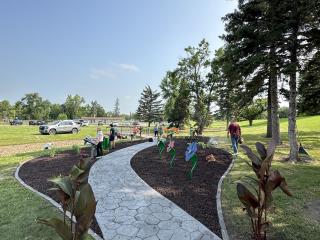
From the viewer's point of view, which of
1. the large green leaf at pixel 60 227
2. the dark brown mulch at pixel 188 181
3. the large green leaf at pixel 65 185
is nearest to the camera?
the large green leaf at pixel 60 227

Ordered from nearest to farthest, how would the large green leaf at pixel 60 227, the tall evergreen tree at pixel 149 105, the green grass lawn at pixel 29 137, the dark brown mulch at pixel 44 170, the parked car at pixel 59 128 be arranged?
the large green leaf at pixel 60 227 < the dark brown mulch at pixel 44 170 < the green grass lawn at pixel 29 137 < the parked car at pixel 59 128 < the tall evergreen tree at pixel 149 105

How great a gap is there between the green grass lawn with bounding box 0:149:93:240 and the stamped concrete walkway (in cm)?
106

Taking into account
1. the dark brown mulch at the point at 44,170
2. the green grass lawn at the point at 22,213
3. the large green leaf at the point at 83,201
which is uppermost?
the large green leaf at the point at 83,201

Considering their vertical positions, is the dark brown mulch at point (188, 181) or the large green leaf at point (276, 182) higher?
the large green leaf at point (276, 182)

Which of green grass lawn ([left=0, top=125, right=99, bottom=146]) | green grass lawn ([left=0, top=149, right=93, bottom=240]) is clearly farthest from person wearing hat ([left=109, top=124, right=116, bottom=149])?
green grass lawn ([left=0, top=125, right=99, bottom=146])

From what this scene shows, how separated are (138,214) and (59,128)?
25.8 m

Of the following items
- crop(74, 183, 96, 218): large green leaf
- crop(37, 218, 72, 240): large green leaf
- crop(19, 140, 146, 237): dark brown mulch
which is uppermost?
crop(74, 183, 96, 218): large green leaf

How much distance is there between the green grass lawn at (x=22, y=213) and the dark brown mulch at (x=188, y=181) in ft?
9.44

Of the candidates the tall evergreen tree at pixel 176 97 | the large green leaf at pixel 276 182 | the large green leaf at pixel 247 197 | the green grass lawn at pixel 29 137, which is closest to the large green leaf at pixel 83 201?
the large green leaf at pixel 247 197

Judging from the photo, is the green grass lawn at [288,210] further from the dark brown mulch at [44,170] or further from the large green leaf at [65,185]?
the dark brown mulch at [44,170]

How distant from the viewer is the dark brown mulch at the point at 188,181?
5.39 metres

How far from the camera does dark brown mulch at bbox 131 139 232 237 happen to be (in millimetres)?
5388

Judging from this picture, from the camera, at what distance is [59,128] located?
2828 cm

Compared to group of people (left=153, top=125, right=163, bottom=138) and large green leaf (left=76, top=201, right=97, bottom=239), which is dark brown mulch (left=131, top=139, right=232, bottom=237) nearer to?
large green leaf (left=76, top=201, right=97, bottom=239)
